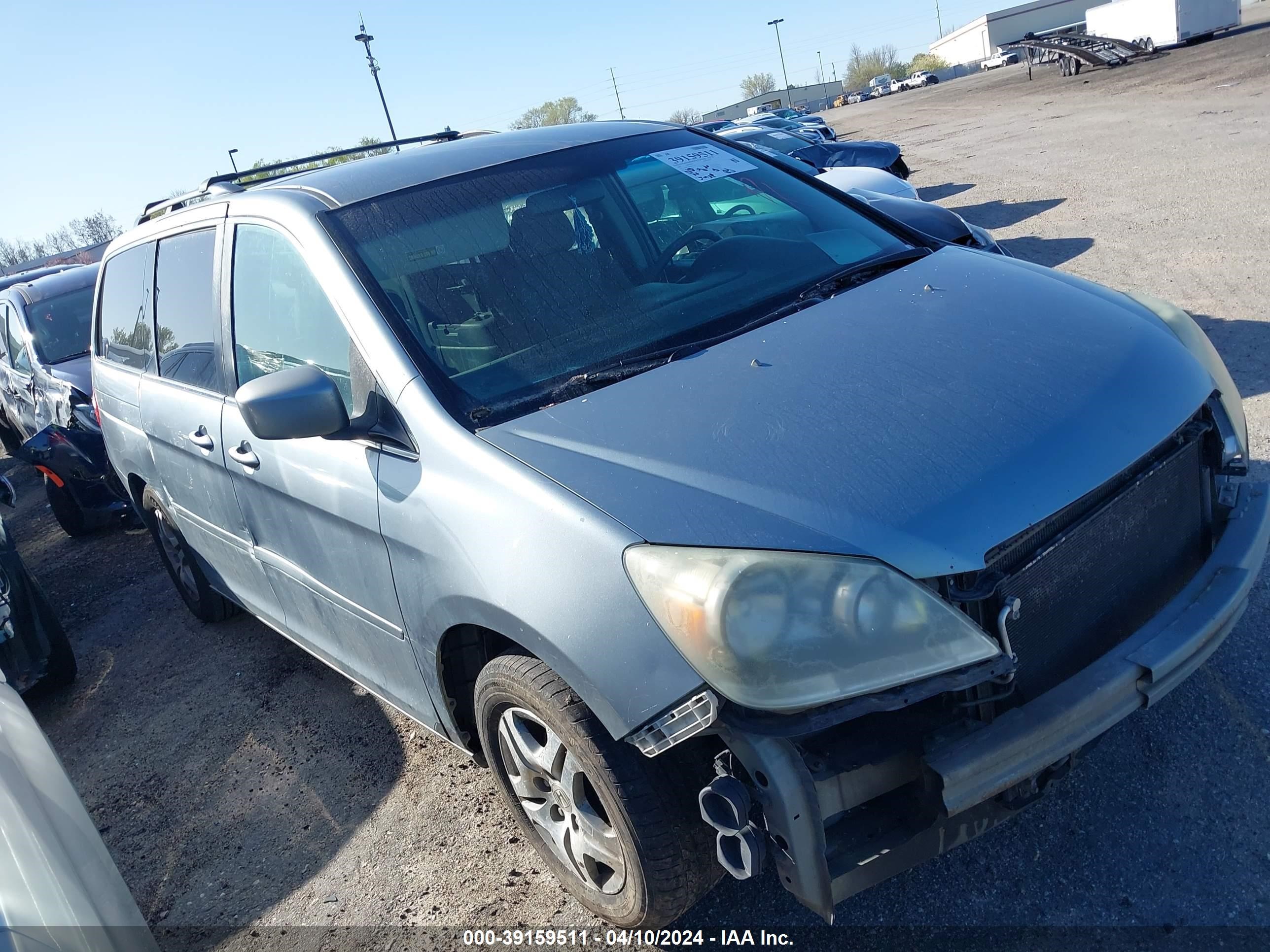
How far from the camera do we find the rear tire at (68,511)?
6.96 m

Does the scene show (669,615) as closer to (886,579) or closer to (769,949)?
(886,579)

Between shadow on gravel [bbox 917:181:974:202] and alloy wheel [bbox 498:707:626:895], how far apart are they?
11206mm

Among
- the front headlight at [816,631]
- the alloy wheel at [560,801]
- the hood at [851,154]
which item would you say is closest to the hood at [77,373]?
the alloy wheel at [560,801]

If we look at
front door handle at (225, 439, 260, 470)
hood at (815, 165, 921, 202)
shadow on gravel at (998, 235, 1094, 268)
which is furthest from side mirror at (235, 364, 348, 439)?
shadow on gravel at (998, 235, 1094, 268)

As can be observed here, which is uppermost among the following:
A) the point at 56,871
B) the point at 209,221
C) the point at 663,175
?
the point at 209,221

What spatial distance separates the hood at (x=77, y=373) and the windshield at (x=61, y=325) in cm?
12

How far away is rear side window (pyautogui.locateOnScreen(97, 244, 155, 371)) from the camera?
4.28m

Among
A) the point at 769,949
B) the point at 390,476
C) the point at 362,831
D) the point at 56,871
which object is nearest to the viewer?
the point at 56,871

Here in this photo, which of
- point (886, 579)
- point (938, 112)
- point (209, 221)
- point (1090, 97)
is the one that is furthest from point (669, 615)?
point (938, 112)

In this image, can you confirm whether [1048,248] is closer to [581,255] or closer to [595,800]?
[581,255]

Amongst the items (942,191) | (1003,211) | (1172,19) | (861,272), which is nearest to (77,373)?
(861,272)

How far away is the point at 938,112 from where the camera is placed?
32.5m

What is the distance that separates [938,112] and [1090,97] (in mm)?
10326

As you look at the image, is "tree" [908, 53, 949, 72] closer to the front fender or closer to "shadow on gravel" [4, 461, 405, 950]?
"shadow on gravel" [4, 461, 405, 950]
